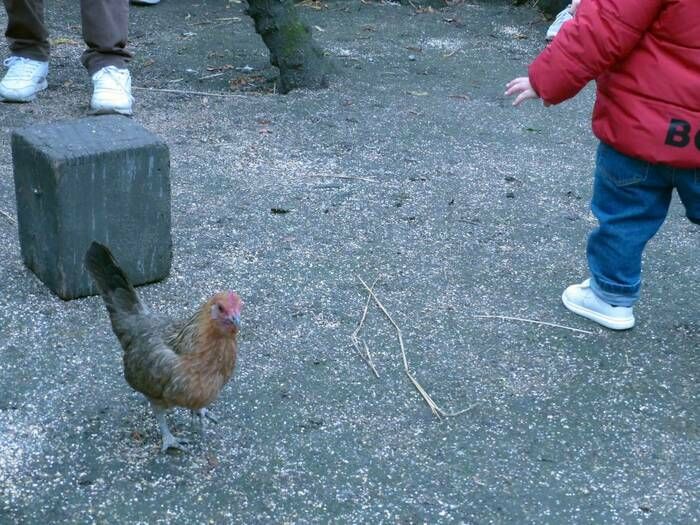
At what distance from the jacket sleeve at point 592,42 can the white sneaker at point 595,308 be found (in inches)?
29.5

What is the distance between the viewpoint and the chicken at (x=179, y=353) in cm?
242

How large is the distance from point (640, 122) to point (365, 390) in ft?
4.02

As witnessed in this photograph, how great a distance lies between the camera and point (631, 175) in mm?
3104

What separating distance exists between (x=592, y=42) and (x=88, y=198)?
5.73 feet

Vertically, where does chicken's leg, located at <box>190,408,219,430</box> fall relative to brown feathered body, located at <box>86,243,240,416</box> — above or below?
below

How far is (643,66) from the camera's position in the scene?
9.76ft

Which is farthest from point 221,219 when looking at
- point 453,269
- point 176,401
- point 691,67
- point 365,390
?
point 691,67

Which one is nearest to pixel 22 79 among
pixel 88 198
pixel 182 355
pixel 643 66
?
pixel 88 198

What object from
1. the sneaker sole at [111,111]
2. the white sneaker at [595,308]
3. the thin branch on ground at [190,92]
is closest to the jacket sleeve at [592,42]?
the white sneaker at [595,308]

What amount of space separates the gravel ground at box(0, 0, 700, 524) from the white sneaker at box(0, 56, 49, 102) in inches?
3.0

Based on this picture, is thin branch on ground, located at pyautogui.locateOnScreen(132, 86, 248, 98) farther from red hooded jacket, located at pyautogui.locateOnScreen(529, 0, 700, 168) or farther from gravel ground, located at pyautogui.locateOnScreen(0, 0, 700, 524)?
red hooded jacket, located at pyautogui.locateOnScreen(529, 0, 700, 168)

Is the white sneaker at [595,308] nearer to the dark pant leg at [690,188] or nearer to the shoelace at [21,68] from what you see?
the dark pant leg at [690,188]

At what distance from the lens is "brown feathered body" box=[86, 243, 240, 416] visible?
2.43m

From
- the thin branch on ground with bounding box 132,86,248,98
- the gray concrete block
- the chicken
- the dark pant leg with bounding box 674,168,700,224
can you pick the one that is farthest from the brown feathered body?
the thin branch on ground with bounding box 132,86,248,98
